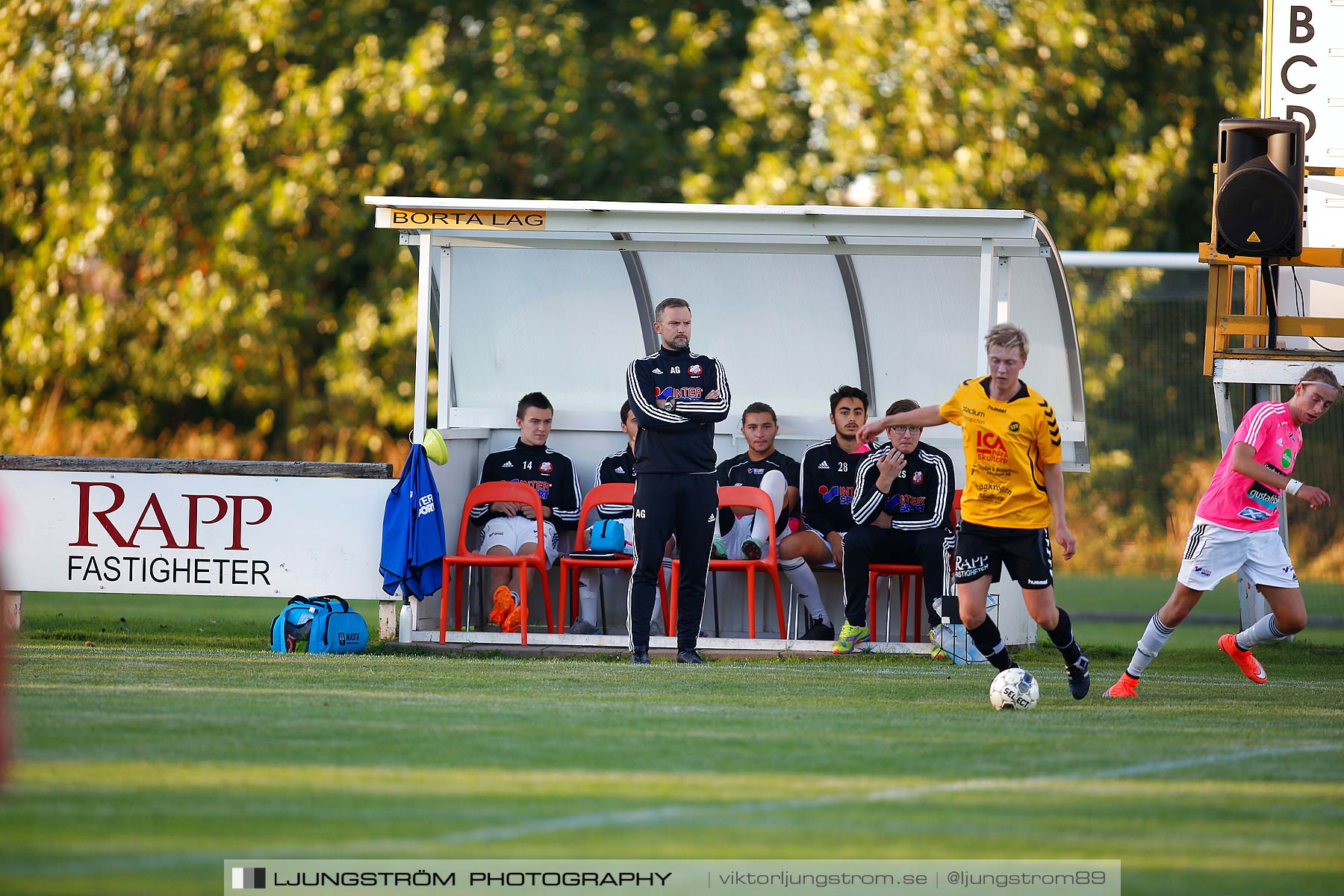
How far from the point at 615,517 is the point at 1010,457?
A: 162 inches

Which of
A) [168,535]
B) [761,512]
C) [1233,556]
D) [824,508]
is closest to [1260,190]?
[1233,556]

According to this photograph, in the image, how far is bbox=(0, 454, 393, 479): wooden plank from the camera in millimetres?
10664

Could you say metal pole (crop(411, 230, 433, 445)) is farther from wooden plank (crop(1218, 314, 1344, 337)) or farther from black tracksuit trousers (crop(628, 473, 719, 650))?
wooden plank (crop(1218, 314, 1344, 337))

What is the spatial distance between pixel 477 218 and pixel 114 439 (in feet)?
42.0

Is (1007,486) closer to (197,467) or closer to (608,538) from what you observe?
(608,538)

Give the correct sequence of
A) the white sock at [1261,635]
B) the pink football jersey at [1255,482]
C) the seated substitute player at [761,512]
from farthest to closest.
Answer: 1. the seated substitute player at [761,512]
2. the white sock at [1261,635]
3. the pink football jersey at [1255,482]

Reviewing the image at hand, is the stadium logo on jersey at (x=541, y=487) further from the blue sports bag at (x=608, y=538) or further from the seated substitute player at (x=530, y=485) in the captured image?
the blue sports bag at (x=608, y=538)

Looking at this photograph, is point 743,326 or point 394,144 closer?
point 743,326

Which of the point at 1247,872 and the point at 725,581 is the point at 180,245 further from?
the point at 1247,872

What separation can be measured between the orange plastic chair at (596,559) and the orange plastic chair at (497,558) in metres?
0.14

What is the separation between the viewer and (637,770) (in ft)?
18.7

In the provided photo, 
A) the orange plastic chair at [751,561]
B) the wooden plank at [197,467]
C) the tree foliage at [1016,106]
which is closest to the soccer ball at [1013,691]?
the orange plastic chair at [751,561]

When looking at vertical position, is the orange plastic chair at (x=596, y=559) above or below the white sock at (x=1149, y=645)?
above

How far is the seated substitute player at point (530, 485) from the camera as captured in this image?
11.1m
